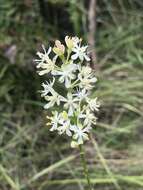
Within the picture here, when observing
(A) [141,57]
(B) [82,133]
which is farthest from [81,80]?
(A) [141,57]

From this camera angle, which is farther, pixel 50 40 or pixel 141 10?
pixel 141 10

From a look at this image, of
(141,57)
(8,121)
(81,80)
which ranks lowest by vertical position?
(81,80)

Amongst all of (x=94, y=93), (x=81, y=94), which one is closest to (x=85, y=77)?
(x=81, y=94)

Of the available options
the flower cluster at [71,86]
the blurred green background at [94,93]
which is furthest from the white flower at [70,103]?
the blurred green background at [94,93]

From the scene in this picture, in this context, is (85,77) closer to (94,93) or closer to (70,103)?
(70,103)

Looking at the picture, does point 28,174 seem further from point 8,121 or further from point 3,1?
point 3,1

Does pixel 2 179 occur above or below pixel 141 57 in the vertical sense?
below

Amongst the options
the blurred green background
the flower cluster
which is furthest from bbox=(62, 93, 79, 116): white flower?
the blurred green background
